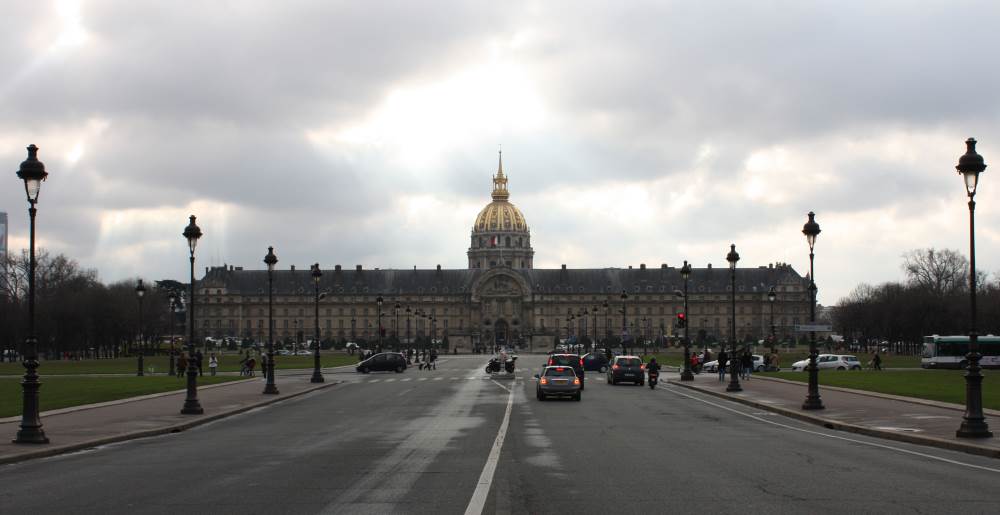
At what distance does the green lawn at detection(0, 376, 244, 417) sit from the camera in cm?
3344

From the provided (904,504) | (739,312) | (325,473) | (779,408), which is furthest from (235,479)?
(739,312)

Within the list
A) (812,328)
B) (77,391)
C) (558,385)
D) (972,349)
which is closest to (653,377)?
(558,385)

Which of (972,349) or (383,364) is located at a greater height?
(972,349)

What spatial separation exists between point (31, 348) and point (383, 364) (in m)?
48.1

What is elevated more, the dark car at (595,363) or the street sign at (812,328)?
the street sign at (812,328)

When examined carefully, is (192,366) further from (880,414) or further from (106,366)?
(106,366)

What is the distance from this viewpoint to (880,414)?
2886 centimetres

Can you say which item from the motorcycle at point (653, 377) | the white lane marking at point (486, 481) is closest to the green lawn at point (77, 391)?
the white lane marking at point (486, 481)

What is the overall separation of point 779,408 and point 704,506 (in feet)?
68.2

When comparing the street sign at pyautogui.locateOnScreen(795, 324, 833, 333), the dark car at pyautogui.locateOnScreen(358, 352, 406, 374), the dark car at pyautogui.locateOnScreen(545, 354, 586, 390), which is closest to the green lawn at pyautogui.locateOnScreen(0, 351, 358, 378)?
the dark car at pyautogui.locateOnScreen(358, 352, 406, 374)

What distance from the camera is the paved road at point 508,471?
13070 millimetres

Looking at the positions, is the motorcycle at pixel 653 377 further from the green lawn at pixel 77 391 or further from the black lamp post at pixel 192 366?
the black lamp post at pixel 192 366

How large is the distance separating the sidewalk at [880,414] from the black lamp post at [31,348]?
57.0 feet

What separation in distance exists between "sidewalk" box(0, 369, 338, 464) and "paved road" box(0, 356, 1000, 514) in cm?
69
